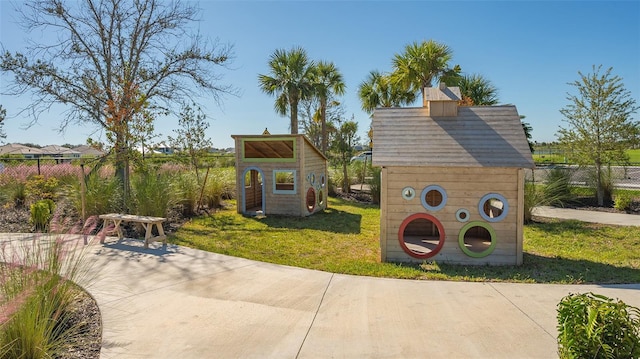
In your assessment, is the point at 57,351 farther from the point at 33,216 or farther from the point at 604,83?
the point at 604,83

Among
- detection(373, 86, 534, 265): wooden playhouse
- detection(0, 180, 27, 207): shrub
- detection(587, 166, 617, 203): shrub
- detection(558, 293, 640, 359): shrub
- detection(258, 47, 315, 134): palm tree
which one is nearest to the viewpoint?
detection(558, 293, 640, 359): shrub

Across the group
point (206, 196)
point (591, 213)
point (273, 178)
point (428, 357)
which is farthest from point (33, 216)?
point (591, 213)

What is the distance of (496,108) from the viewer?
24.7 ft

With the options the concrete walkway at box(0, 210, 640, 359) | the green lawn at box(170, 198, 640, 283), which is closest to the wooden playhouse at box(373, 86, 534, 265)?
the green lawn at box(170, 198, 640, 283)

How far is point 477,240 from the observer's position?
800 centimetres

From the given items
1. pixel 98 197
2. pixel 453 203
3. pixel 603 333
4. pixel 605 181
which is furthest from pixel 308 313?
pixel 605 181

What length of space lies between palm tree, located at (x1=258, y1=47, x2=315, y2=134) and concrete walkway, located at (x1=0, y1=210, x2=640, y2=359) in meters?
12.5

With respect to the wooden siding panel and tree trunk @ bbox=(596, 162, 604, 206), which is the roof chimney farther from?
tree trunk @ bbox=(596, 162, 604, 206)

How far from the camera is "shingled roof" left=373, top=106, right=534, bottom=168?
21.3 ft

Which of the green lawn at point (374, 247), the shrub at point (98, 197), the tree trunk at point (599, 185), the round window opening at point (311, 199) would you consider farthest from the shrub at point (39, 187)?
the tree trunk at point (599, 185)

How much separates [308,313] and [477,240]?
17.1ft

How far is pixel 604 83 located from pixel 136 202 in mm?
15844

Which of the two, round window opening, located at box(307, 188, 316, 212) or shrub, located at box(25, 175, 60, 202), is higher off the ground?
shrub, located at box(25, 175, 60, 202)

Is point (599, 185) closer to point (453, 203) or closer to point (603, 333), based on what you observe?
point (453, 203)
